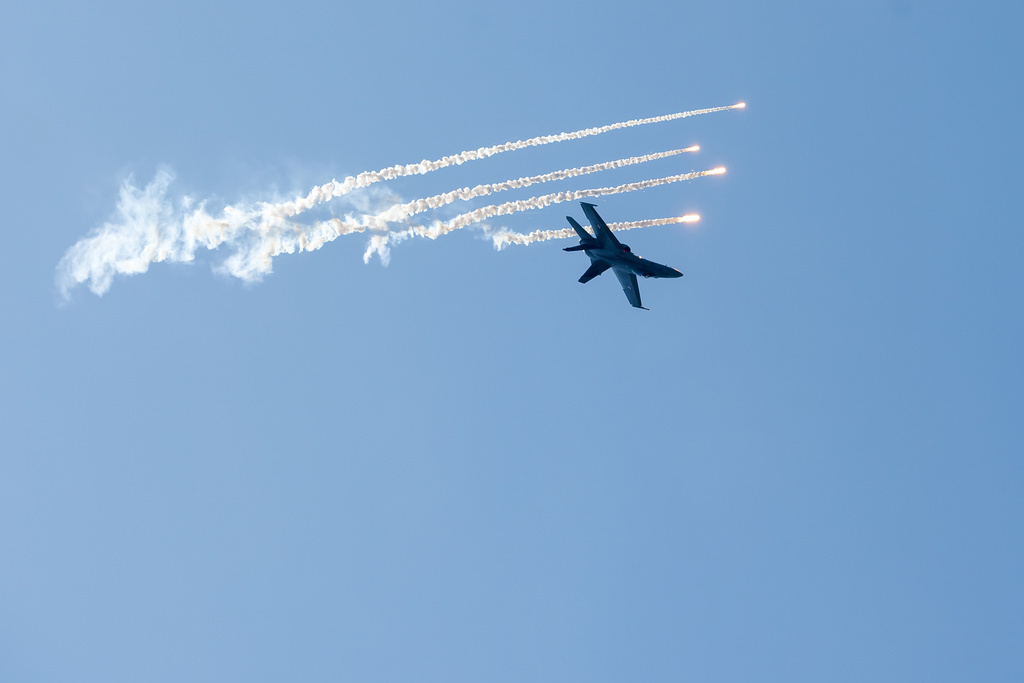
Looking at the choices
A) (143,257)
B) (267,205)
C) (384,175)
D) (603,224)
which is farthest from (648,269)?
(143,257)

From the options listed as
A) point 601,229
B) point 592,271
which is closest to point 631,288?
point 592,271

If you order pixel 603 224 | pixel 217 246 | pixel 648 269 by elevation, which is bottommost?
pixel 648 269

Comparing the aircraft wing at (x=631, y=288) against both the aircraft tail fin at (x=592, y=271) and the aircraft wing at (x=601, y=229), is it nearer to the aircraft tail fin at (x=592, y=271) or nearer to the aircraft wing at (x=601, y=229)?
the aircraft tail fin at (x=592, y=271)

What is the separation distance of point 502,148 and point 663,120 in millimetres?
13255

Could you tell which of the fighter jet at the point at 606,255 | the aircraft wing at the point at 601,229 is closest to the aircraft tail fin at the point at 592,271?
the fighter jet at the point at 606,255

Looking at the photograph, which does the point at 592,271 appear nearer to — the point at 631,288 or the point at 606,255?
the point at 606,255

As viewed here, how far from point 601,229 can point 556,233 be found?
5140 millimetres

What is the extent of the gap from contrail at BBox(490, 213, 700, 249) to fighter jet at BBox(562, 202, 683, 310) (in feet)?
8.74

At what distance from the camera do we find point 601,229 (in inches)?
2165

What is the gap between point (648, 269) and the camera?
55875 millimetres

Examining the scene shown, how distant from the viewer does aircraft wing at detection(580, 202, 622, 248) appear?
179ft

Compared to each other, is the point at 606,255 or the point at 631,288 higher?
the point at 606,255

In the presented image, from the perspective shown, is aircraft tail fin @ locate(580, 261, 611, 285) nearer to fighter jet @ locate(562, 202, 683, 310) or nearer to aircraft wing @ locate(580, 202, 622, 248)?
fighter jet @ locate(562, 202, 683, 310)

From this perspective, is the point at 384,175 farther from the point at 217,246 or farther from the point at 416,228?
the point at 217,246
